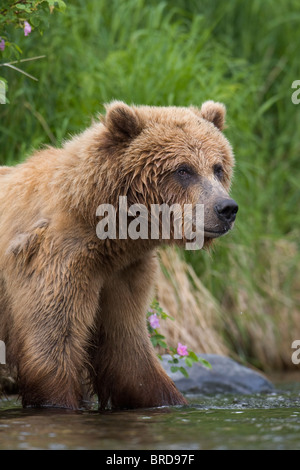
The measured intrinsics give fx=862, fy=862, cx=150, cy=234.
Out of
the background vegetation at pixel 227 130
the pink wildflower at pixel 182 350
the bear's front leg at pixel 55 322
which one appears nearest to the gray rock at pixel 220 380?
the background vegetation at pixel 227 130

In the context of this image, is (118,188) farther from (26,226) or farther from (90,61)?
(90,61)

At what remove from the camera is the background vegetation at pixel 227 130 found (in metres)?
8.31

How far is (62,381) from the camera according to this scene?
5.05 m

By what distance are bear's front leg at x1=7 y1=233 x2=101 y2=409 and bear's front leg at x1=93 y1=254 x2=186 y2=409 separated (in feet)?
0.98

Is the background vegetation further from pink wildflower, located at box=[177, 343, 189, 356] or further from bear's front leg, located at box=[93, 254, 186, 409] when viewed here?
bear's front leg, located at box=[93, 254, 186, 409]

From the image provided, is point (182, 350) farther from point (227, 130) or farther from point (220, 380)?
point (227, 130)

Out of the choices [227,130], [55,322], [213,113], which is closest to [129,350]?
[55,322]

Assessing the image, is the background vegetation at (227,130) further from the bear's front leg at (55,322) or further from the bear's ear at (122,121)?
the bear's front leg at (55,322)

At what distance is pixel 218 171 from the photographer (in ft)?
17.4

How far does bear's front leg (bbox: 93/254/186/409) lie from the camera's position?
17.9 ft

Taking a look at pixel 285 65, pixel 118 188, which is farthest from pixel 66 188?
pixel 285 65

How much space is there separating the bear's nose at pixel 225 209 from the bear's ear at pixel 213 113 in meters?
0.83

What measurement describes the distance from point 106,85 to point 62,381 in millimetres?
4665

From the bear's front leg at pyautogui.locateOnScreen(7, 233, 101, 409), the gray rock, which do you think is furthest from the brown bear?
the gray rock
